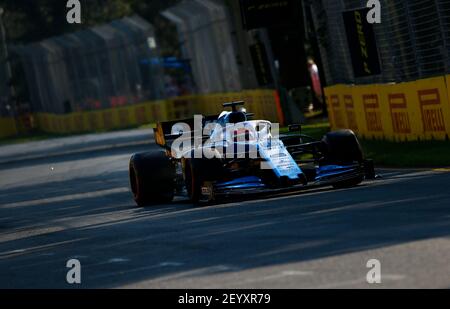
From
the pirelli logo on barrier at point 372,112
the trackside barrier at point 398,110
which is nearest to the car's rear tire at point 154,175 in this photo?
the trackside barrier at point 398,110

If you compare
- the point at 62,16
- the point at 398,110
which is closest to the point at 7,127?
the point at 62,16

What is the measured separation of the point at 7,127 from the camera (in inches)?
3226

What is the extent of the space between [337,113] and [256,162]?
1285cm

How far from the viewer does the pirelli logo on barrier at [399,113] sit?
2407 cm

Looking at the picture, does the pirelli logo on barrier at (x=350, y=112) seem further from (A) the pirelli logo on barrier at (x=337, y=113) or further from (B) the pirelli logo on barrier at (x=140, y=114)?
(B) the pirelli logo on barrier at (x=140, y=114)

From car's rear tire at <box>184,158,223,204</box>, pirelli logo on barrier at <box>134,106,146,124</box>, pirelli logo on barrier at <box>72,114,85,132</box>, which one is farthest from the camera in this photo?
pirelli logo on barrier at <box>72,114,85,132</box>

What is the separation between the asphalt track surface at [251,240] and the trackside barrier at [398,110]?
271 centimetres

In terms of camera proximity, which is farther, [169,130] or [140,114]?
[140,114]

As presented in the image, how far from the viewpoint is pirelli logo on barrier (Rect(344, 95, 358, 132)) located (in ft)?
92.7

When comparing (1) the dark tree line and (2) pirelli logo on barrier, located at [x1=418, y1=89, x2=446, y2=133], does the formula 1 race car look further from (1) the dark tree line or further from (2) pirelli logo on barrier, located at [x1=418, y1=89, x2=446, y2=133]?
(1) the dark tree line

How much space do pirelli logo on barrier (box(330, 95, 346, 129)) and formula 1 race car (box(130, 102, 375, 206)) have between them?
1033cm

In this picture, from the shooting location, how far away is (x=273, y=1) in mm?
32938

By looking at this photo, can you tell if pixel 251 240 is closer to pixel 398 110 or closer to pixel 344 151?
pixel 344 151

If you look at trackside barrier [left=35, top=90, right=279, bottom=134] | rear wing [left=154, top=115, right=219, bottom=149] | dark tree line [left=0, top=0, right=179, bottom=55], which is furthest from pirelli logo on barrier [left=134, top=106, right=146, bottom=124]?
rear wing [left=154, top=115, right=219, bottom=149]
